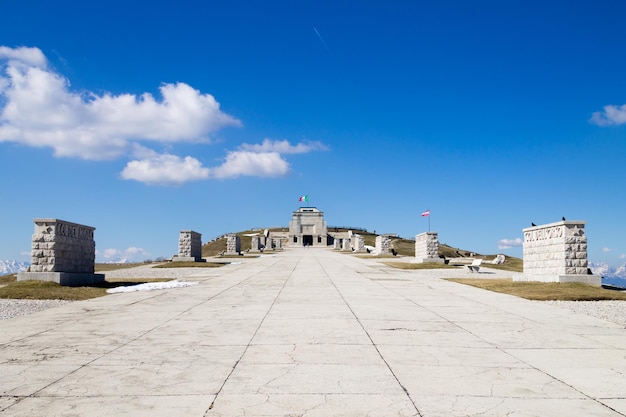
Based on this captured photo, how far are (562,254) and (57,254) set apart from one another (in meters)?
19.7

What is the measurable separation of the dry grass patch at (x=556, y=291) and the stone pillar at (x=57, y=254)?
15939mm

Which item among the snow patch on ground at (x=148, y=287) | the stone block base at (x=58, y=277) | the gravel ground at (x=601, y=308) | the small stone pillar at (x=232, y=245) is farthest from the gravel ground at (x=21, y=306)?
the small stone pillar at (x=232, y=245)

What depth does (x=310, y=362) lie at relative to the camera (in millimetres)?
7082

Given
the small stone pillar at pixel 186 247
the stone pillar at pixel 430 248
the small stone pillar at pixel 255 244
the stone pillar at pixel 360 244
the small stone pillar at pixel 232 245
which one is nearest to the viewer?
the stone pillar at pixel 430 248

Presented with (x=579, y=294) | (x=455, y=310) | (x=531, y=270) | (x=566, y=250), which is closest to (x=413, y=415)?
(x=455, y=310)

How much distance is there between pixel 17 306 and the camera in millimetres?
14508

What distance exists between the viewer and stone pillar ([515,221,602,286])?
2106 centimetres

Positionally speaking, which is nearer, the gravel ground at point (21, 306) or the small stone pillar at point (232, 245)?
the gravel ground at point (21, 306)

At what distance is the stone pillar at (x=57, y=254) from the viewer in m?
19.4

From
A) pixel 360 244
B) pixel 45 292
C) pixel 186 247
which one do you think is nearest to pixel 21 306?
pixel 45 292

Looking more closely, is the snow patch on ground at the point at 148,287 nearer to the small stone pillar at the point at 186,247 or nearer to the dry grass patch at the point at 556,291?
the dry grass patch at the point at 556,291

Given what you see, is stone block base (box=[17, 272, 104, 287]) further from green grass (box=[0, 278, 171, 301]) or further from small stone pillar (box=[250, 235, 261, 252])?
small stone pillar (box=[250, 235, 261, 252])

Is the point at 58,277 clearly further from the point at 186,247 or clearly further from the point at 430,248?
the point at 430,248

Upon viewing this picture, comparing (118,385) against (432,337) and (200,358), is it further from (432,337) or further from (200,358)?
(432,337)
